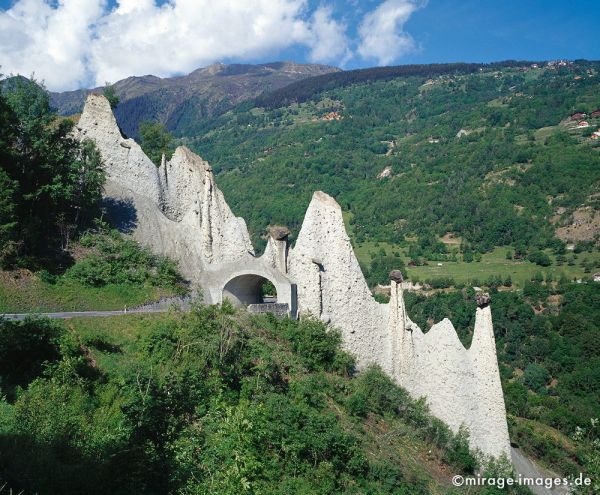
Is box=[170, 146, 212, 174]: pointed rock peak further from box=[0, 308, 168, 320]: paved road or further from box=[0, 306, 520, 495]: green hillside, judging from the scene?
box=[0, 306, 520, 495]: green hillside

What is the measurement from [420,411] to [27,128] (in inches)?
729

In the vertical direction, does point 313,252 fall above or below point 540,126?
below

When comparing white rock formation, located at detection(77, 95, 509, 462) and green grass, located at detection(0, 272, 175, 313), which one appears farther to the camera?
white rock formation, located at detection(77, 95, 509, 462)

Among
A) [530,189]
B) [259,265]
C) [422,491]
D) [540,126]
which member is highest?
[540,126]

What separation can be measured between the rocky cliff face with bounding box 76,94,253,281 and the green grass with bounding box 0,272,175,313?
338 centimetres

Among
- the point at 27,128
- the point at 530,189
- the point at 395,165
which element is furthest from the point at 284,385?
the point at 395,165

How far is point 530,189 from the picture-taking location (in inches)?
4651

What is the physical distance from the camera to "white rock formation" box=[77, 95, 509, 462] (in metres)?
21.4

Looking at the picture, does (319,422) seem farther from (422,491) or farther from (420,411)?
(420,411)

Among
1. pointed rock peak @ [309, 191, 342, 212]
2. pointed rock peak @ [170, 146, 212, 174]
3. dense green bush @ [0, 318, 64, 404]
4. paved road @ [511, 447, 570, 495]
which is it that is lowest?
paved road @ [511, 447, 570, 495]

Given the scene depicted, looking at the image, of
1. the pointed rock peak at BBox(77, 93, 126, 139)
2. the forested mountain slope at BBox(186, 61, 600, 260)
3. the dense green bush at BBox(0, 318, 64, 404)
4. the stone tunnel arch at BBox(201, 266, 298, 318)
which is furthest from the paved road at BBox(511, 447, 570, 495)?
the forested mountain slope at BBox(186, 61, 600, 260)

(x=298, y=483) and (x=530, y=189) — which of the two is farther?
(x=530, y=189)

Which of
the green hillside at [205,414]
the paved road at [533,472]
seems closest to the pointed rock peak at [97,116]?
the green hillside at [205,414]

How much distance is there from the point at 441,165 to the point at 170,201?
11967cm
